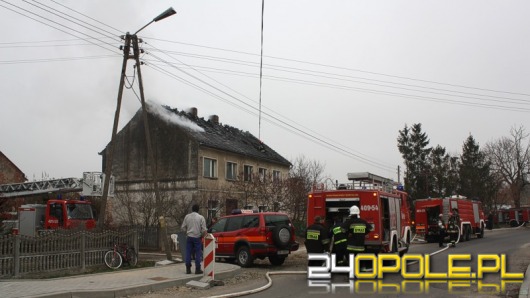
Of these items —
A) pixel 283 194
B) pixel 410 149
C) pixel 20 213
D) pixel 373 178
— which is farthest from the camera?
pixel 410 149

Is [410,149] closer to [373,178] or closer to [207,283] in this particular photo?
[373,178]

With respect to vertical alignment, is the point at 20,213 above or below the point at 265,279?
above

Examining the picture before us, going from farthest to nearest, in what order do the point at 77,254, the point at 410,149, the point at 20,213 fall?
1. the point at 410,149
2. the point at 20,213
3. the point at 77,254

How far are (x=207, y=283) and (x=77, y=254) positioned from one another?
4.73 metres

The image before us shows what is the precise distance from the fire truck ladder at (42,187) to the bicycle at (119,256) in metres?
10.9

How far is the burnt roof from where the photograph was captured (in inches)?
1409

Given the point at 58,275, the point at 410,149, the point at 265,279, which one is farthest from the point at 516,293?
the point at 410,149

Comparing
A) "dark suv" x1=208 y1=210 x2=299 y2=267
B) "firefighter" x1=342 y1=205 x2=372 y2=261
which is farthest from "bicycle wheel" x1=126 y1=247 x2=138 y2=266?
"firefighter" x1=342 y1=205 x2=372 y2=261

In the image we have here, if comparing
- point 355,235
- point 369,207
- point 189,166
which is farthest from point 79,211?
point 355,235

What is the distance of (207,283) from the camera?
1140 centimetres

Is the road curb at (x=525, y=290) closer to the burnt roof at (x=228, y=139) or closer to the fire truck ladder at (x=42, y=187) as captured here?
the fire truck ladder at (x=42, y=187)

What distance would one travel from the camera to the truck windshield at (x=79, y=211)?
22.7 meters

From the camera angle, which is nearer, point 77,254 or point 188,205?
point 77,254

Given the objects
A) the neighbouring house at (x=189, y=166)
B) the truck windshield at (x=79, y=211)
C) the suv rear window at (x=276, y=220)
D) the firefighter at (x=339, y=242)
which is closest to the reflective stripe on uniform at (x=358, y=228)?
the firefighter at (x=339, y=242)
